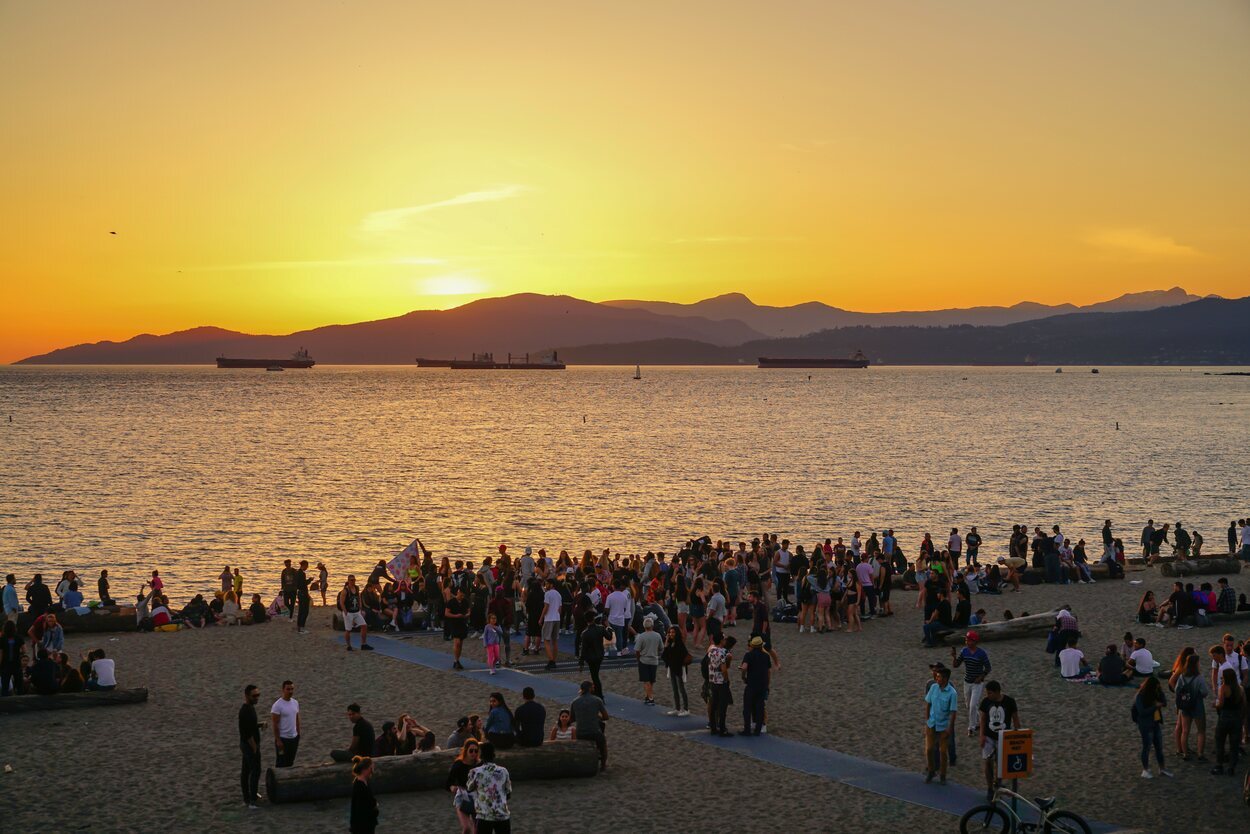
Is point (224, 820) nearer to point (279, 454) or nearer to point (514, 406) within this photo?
point (279, 454)

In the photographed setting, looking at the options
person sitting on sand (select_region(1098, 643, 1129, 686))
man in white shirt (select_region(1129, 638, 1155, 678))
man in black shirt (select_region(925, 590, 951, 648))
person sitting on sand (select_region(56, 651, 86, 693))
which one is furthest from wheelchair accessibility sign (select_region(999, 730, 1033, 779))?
person sitting on sand (select_region(56, 651, 86, 693))

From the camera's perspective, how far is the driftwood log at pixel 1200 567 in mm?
31188

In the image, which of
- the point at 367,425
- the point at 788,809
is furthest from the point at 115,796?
the point at 367,425

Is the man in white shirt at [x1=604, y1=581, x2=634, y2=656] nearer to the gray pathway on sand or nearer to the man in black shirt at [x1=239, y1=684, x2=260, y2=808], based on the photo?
the gray pathway on sand

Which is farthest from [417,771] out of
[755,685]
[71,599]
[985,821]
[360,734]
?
[71,599]

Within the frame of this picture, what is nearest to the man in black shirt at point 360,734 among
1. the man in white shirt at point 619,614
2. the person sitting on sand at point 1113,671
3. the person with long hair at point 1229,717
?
the man in white shirt at point 619,614

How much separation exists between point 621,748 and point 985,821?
527 centimetres

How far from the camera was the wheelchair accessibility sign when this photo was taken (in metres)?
11.1

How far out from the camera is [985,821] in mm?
11281

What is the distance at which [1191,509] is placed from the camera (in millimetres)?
54781

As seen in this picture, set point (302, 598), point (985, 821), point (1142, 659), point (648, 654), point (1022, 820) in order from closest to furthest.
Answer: point (1022, 820), point (985, 821), point (648, 654), point (1142, 659), point (302, 598)

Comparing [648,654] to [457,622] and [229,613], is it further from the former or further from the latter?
[229,613]

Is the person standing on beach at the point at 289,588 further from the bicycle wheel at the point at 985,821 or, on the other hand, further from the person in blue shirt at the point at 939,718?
the bicycle wheel at the point at 985,821

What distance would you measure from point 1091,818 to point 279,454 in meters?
83.6
